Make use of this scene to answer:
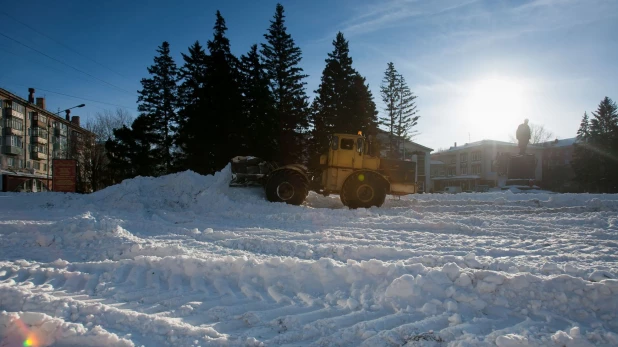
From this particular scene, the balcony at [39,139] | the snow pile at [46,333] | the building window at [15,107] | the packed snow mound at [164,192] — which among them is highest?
the building window at [15,107]

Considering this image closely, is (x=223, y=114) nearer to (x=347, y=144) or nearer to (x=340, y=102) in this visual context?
(x=340, y=102)

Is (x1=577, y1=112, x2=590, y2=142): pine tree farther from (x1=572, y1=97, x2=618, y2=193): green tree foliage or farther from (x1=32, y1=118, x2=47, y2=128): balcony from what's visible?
(x1=32, y1=118, x2=47, y2=128): balcony

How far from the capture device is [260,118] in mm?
25078

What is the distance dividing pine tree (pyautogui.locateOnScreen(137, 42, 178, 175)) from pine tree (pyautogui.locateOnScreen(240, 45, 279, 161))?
31.5 feet

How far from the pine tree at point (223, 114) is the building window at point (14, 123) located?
129 ft

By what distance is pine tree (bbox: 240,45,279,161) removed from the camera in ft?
80.7

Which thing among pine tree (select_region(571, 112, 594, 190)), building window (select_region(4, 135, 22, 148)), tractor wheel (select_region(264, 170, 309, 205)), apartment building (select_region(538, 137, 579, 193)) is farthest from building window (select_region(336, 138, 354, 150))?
building window (select_region(4, 135, 22, 148))

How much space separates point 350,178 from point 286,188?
87.7 inches

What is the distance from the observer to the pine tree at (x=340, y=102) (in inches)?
1101

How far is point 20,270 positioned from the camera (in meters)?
4.91

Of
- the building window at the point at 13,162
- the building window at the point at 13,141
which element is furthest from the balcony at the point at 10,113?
the building window at the point at 13,162

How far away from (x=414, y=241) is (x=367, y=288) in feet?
10.9

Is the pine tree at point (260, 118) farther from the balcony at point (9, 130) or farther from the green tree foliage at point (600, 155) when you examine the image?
the balcony at point (9, 130)

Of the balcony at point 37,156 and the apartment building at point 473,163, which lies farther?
the balcony at point 37,156
